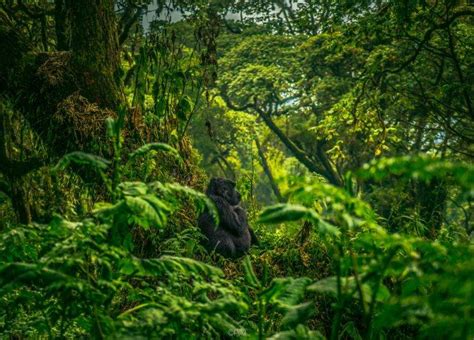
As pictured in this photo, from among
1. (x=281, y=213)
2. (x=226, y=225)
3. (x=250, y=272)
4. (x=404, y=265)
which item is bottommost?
(x=226, y=225)

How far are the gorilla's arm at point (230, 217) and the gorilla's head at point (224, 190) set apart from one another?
92mm

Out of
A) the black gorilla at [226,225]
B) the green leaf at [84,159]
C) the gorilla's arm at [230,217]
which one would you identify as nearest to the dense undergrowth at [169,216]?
the green leaf at [84,159]

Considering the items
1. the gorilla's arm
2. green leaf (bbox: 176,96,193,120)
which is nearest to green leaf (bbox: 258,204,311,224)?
the gorilla's arm

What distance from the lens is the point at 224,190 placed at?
613 cm

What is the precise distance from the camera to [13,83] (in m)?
5.02

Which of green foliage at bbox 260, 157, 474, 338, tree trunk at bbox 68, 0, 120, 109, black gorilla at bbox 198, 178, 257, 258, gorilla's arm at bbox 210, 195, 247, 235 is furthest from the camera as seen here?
gorilla's arm at bbox 210, 195, 247, 235

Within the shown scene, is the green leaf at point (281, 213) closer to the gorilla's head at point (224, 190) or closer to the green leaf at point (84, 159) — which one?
the green leaf at point (84, 159)

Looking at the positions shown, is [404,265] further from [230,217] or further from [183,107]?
[183,107]

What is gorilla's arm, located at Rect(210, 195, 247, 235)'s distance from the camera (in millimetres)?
5829

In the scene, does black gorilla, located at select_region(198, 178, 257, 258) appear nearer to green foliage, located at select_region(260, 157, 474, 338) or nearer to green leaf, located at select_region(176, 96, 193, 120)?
green leaf, located at select_region(176, 96, 193, 120)

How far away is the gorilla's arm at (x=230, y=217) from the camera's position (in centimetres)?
583

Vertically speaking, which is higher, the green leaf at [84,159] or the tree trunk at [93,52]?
the tree trunk at [93,52]

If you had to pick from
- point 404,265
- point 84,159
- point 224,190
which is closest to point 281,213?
point 404,265

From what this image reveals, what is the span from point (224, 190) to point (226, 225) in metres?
0.47
